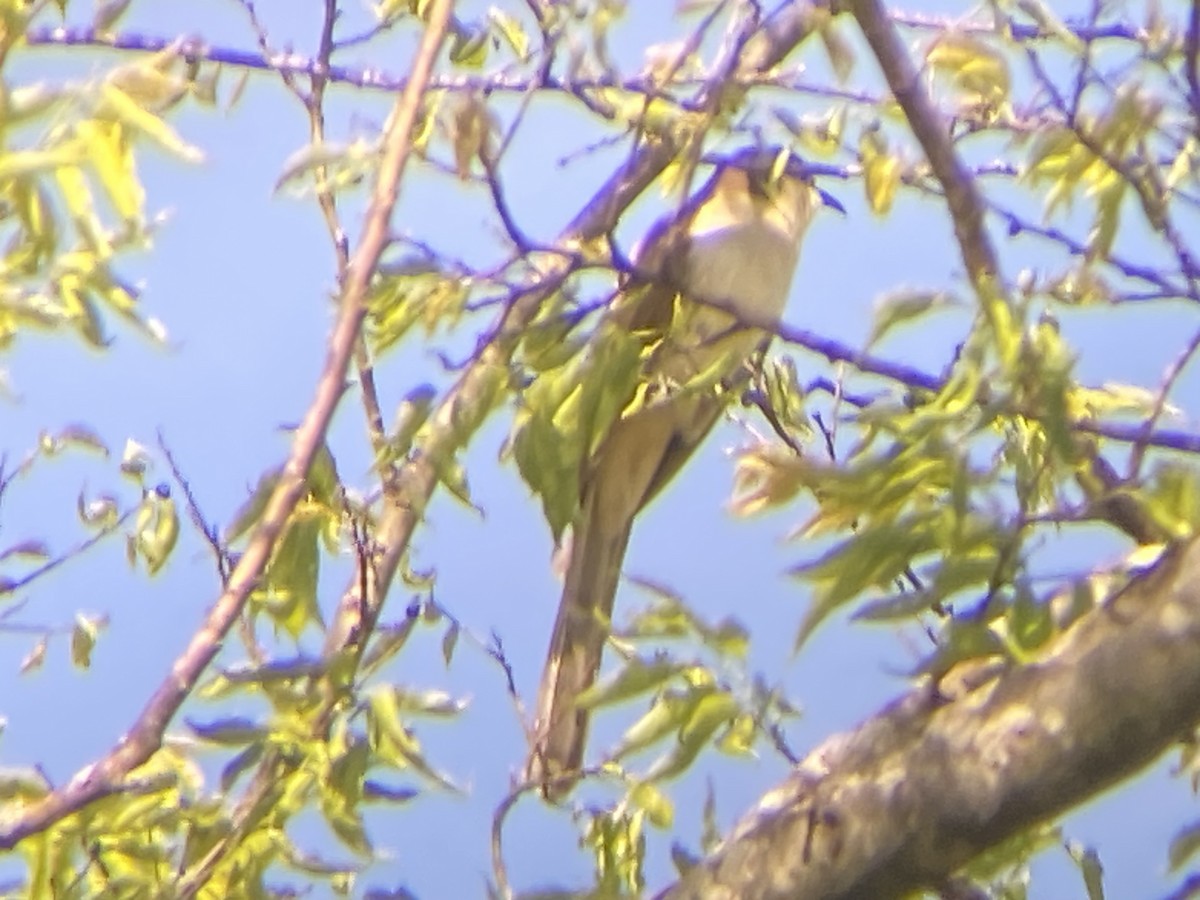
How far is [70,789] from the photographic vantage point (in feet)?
2.86

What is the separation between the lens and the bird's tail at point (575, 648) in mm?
1269

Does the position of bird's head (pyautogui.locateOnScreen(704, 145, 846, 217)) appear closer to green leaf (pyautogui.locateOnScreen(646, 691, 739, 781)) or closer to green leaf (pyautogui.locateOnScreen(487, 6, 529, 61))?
green leaf (pyautogui.locateOnScreen(487, 6, 529, 61))

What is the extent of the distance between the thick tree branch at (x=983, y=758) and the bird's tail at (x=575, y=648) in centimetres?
25

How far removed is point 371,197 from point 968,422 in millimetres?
362

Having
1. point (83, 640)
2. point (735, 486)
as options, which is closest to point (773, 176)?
point (735, 486)

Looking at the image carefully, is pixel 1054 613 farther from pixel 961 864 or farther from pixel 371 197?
pixel 371 197

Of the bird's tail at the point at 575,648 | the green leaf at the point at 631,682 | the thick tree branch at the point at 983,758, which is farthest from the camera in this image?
the bird's tail at the point at 575,648

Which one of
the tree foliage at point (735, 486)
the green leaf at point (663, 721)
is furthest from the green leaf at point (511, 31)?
the green leaf at point (663, 721)

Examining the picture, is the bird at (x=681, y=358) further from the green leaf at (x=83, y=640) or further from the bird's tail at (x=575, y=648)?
the green leaf at (x=83, y=640)

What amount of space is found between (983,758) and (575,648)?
70cm

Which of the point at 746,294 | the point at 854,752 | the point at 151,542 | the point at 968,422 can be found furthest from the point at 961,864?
the point at 746,294

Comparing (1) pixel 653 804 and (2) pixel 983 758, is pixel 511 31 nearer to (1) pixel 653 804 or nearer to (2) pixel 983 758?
(1) pixel 653 804

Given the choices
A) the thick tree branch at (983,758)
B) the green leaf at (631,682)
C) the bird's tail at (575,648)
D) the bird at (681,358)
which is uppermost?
the bird at (681,358)

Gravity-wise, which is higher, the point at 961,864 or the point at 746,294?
the point at 746,294
